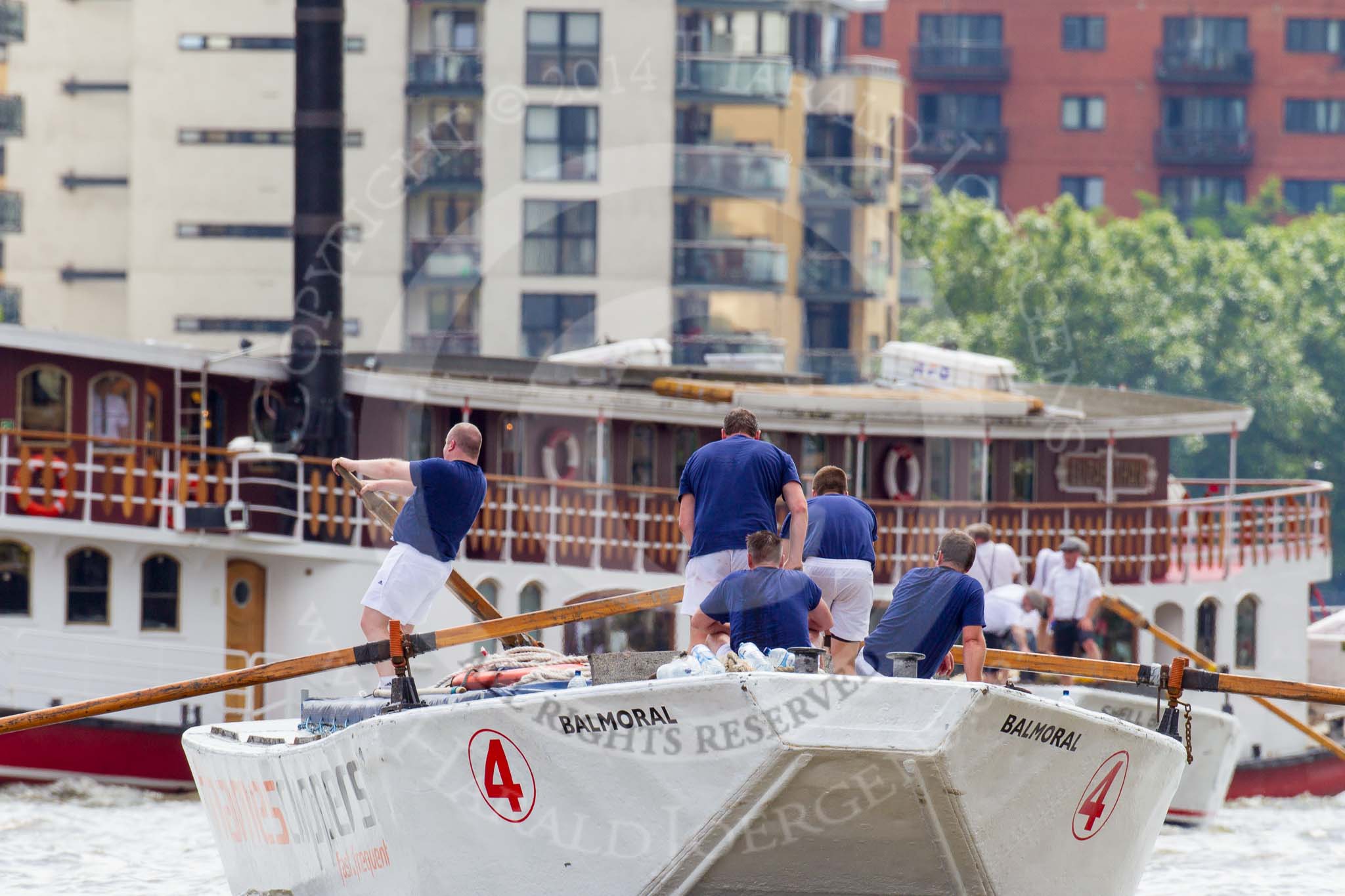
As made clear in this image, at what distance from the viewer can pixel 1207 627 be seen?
29766mm

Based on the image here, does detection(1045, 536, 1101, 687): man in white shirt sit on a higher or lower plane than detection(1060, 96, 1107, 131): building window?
lower

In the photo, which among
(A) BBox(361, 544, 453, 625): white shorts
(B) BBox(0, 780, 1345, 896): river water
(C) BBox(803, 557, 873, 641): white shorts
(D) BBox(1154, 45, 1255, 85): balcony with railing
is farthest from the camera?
(D) BBox(1154, 45, 1255, 85): balcony with railing

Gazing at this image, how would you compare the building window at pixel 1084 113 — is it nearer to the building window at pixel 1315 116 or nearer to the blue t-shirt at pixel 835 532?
the building window at pixel 1315 116

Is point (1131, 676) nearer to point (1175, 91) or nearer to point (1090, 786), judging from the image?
point (1090, 786)

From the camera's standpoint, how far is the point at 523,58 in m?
55.6

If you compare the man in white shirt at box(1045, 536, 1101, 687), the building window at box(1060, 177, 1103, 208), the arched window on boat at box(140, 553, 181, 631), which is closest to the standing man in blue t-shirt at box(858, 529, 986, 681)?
the man in white shirt at box(1045, 536, 1101, 687)

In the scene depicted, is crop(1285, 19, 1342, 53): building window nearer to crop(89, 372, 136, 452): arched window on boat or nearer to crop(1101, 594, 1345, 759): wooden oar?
crop(1101, 594, 1345, 759): wooden oar

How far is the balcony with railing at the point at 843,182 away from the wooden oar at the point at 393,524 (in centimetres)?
4359

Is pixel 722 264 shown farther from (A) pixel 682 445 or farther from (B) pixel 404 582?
(B) pixel 404 582

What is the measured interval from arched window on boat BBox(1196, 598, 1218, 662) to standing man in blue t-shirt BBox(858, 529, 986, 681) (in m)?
16.5

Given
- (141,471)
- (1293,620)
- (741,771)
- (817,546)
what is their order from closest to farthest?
(741,771) < (817,546) < (141,471) < (1293,620)

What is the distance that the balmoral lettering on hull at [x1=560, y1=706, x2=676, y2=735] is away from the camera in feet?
40.1

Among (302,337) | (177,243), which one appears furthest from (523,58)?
(302,337)

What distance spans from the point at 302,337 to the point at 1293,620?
1255cm
